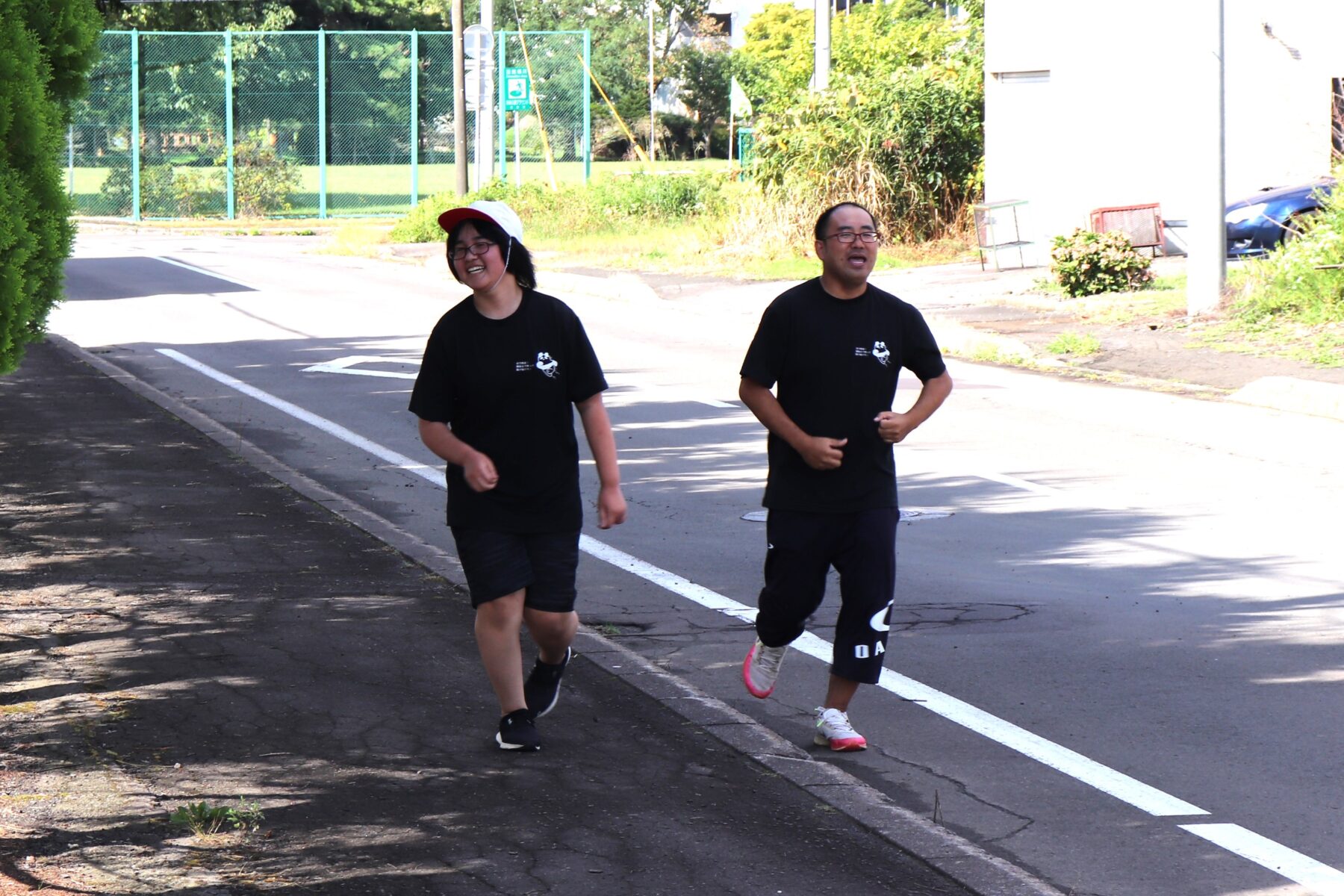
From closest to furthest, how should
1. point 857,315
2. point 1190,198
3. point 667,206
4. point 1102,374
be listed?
1. point 857,315
2. point 1102,374
3. point 1190,198
4. point 667,206

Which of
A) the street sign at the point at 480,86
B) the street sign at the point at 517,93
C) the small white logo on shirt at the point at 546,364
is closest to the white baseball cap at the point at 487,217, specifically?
the small white logo on shirt at the point at 546,364

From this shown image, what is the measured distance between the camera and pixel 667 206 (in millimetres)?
34656

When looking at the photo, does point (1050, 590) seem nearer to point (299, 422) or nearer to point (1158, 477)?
point (1158, 477)

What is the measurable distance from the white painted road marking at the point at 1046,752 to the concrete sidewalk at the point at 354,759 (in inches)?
27.7

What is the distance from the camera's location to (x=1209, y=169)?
17766 millimetres

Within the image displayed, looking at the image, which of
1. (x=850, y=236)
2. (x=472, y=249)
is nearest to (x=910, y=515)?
(x=850, y=236)

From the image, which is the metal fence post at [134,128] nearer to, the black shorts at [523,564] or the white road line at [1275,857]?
the black shorts at [523,564]

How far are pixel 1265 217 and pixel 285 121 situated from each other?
29.2 metres

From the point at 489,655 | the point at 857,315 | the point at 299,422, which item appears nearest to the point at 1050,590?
the point at 857,315

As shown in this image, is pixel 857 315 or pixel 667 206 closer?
pixel 857 315

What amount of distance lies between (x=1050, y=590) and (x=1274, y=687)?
1725 millimetres

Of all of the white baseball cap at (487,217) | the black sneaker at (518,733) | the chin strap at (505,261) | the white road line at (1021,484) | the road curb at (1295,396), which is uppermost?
the white baseball cap at (487,217)

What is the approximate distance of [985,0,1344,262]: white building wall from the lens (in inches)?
994

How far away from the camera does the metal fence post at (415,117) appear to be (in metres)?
45.8
